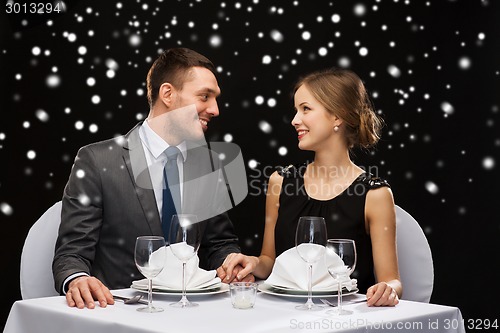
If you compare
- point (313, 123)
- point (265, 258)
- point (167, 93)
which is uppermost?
point (167, 93)

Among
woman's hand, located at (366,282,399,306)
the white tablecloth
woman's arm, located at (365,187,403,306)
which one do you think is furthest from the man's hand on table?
woman's arm, located at (365,187,403,306)

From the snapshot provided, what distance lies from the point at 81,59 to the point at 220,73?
67cm

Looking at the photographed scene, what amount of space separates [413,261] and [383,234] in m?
0.13

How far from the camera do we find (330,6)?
3404mm

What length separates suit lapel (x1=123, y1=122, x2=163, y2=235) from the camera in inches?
89.5

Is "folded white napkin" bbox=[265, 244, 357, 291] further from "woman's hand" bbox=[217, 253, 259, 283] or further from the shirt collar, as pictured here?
the shirt collar

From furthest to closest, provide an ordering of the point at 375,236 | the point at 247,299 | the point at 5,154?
the point at 5,154
the point at 375,236
the point at 247,299

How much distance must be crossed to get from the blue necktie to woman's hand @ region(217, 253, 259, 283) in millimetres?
461

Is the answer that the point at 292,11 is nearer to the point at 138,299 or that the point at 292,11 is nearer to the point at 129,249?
the point at 129,249

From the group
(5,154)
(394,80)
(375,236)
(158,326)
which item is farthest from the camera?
(394,80)

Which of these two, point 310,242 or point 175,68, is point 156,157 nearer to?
point 175,68

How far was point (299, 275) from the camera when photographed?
167 centimetres

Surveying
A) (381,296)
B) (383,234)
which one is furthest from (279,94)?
(381,296)

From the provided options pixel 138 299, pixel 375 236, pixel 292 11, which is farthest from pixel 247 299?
pixel 292 11
